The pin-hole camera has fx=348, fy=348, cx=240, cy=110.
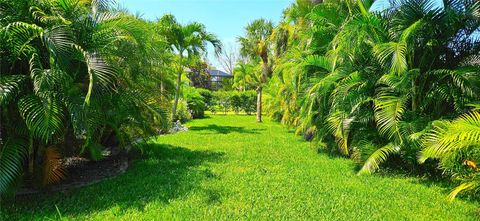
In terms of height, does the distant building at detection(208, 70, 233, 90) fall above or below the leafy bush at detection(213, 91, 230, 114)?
above

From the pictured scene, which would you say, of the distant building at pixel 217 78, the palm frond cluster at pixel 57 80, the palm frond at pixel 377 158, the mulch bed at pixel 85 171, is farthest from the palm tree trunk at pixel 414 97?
the distant building at pixel 217 78

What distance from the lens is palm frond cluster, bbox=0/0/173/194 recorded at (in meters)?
4.55

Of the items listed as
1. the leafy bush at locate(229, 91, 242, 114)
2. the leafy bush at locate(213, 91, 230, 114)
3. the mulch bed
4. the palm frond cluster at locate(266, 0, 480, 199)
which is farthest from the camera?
the leafy bush at locate(213, 91, 230, 114)

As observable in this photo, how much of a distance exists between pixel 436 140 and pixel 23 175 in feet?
19.3

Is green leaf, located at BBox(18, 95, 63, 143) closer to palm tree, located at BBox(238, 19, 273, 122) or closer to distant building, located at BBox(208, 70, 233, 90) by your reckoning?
palm tree, located at BBox(238, 19, 273, 122)

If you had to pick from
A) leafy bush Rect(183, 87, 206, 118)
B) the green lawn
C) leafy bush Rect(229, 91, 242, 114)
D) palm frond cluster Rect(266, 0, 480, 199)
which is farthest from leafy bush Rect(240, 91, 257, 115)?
the green lawn

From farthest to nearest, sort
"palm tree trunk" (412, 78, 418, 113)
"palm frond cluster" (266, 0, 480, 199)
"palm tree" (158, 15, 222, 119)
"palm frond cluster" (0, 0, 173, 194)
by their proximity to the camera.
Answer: "palm tree" (158, 15, 222, 119)
"palm tree trunk" (412, 78, 418, 113)
"palm frond cluster" (266, 0, 480, 199)
"palm frond cluster" (0, 0, 173, 194)

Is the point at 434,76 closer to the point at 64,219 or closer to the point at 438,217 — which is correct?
the point at 438,217

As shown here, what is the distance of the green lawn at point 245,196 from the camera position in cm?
441

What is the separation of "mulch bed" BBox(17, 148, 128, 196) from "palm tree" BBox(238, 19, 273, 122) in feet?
40.6

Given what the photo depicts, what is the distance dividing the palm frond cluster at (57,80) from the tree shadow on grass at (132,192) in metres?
0.43

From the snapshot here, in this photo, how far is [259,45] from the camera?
18.4m

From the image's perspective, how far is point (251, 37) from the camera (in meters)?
21.8

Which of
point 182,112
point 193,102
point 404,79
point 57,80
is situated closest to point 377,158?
point 404,79
